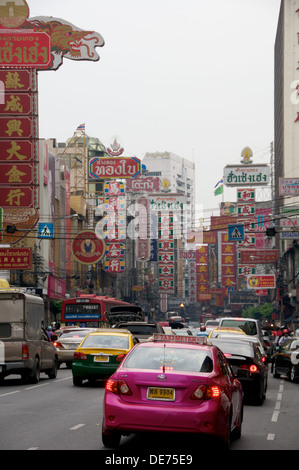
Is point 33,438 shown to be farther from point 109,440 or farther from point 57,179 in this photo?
point 57,179

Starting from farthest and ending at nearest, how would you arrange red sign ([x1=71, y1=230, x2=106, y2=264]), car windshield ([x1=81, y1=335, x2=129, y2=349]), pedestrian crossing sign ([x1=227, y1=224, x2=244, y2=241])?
pedestrian crossing sign ([x1=227, y1=224, x2=244, y2=241]), red sign ([x1=71, y1=230, x2=106, y2=264]), car windshield ([x1=81, y1=335, x2=129, y2=349])

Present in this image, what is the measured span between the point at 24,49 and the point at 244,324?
2336cm

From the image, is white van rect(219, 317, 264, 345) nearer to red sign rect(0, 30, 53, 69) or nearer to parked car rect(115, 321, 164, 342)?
parked car rect(115, 321, 164, 342)

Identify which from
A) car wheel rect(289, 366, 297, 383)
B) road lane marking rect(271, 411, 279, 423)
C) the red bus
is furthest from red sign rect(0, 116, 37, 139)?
road lane marking rect(271, 411, 279, 423)

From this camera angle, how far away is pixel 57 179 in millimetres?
80750

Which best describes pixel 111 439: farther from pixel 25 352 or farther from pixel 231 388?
pixel 25 352

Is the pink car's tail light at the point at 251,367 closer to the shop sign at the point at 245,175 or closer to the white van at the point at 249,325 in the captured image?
the white van at the point at 249,325

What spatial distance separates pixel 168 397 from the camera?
10.9 meters

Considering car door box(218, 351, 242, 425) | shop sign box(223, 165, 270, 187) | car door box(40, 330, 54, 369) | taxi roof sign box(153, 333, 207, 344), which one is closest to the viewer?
car door box(218, 351, 242, 425)

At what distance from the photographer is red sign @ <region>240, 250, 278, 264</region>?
288ft

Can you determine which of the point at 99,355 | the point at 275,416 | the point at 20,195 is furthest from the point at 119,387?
the point at 20,195

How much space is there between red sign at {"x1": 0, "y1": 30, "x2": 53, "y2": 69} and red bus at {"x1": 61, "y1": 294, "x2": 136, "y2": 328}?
13979 millimetres
